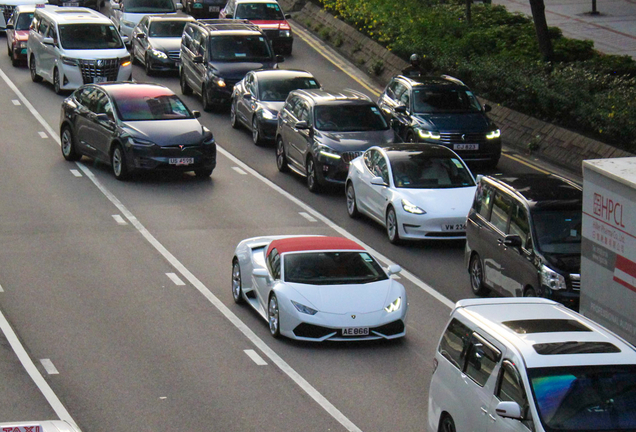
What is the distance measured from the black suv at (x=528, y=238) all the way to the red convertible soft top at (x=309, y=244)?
2.08 meters

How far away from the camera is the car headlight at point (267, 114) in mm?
27500

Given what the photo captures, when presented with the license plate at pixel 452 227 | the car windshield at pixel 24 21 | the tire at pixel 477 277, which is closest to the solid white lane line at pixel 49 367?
the tire at pixel 477 277

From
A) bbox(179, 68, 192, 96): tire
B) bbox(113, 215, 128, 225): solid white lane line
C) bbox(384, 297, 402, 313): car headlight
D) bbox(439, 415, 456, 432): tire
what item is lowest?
bbox(179, 68, 192, 96): tire

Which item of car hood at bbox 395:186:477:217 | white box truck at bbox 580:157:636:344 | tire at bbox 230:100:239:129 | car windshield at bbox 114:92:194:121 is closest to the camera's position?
white box truck at bbox 580:157:636:344

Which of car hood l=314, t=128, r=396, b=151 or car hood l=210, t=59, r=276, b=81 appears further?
car hood l=210, t=59, r=276, b=81

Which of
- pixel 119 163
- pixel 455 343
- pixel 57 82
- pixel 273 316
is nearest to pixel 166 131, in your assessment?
pixel 119 163

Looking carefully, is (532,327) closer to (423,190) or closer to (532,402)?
(532,402)

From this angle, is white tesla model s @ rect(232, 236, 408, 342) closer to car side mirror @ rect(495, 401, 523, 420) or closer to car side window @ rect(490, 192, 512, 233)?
car side window @ rect(490, 192, 512, 233)

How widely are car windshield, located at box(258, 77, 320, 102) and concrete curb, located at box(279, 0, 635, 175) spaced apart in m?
4.79

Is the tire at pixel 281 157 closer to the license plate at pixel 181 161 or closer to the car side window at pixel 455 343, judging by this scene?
the license plate at pixel 181 161

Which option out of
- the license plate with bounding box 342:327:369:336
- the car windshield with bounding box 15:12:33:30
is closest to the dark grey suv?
the license plate with bounding box 342:327:369:336

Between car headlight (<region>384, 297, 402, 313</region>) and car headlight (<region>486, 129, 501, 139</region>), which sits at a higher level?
car headlight (<region>384, 297, 402, 313</region>)

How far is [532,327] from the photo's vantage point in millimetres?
9969

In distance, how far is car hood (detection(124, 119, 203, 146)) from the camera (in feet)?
78.1
